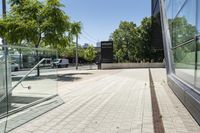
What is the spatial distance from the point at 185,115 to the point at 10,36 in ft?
56.7

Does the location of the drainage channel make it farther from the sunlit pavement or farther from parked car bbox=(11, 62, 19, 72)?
parked car bbox=(11, 62, 19, 72)

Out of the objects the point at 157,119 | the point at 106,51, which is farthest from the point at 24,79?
the point at 106,51

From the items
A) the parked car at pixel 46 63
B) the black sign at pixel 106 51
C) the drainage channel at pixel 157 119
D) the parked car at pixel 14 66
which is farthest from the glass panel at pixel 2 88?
the black sign at pixel 106 51

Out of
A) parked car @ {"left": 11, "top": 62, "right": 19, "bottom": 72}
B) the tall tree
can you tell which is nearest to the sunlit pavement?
parked car @ {"left": 11, "top": 62, "right": 19, "bottom": 72}

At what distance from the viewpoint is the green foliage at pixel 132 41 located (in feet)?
162

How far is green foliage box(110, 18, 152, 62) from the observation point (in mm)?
49406

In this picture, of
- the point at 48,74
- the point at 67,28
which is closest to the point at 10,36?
the point at 67,28

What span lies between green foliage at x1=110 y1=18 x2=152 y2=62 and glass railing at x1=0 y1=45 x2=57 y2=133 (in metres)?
39.7

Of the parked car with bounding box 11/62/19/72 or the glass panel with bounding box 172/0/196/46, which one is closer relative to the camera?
the parked car with bounding box 11/62/19/72

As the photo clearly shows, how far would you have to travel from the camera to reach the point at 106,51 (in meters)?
38.2

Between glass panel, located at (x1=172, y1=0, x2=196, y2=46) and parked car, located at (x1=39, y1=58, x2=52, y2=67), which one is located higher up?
glass panel, located at (x1=172, y1=0, x2=196, y2=46)

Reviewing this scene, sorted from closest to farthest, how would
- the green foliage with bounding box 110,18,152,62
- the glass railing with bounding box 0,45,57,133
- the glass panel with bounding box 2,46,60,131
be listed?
1. the glass railing with bounding box 0,45,57,133
2. the glass panel with bounding box 2,46,60,131
3. the green foliage with bounding box 110,18,152,62

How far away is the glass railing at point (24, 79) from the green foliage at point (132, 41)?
130 ft

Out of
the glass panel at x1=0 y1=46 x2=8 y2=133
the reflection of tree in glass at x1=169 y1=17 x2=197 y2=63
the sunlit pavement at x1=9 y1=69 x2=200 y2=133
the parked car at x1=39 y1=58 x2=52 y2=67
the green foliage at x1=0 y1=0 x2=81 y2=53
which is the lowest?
the sunlit pavement at x1=9 y1=69 x2=200 y2=133
